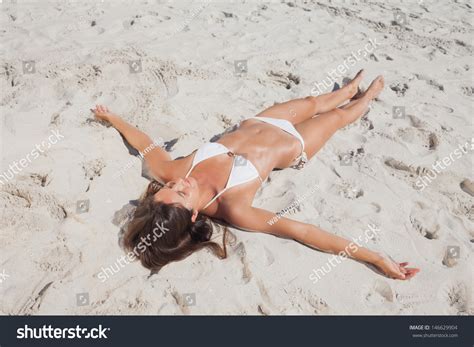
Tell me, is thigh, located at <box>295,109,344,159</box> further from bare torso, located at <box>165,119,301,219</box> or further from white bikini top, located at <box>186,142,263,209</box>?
white bikini top, located at <box>186,142,263,209</box>

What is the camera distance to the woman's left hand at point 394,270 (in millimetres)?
2846

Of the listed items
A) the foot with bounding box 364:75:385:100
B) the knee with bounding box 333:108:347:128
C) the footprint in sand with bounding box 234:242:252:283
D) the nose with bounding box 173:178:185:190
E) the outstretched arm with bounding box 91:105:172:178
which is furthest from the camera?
the foot with bounding box 364:75:385:100

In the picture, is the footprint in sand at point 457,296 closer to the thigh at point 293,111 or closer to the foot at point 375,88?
the thigh at point 293,111

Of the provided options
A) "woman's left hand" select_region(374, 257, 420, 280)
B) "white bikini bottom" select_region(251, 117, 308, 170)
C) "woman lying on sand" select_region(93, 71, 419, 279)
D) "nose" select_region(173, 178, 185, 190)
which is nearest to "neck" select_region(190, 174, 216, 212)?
"woman lying on sand" select_region(93, 71, 419, 279)

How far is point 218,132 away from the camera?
4.03m

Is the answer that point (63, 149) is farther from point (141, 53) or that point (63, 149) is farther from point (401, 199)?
point (401, 199)

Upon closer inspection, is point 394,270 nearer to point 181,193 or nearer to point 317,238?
point 317,238

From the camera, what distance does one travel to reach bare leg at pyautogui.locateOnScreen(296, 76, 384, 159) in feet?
12.4

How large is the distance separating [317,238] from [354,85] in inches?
84.7

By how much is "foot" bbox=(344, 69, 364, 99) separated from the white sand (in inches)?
10.1

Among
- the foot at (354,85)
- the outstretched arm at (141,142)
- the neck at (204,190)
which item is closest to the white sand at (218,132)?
the outstretched arm at (141,142)

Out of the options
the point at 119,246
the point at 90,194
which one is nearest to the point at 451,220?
the point at 119,246

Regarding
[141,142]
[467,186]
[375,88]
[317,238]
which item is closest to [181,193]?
[141,142]

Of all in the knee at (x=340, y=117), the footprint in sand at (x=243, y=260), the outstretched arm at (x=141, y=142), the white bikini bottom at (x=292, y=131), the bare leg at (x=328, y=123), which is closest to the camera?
the footprint in sand at (x=243, y=260)
